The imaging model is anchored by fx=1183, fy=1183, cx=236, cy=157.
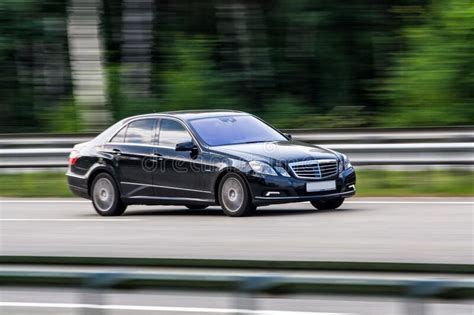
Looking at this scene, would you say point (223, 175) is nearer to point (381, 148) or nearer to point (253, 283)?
point (381, 148)

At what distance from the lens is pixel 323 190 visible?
1387 centimetres

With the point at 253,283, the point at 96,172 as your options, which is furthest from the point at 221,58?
the point at 253,283

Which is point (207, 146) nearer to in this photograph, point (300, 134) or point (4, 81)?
point (300, 134)

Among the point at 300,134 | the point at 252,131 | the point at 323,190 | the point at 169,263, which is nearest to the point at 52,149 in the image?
the point at 300,134

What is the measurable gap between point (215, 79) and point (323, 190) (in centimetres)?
1434

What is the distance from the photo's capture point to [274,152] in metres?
13.9

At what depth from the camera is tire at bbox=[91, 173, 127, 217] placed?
1507cm

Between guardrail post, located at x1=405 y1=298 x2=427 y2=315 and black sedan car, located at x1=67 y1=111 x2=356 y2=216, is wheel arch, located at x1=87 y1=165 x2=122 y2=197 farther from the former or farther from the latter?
guardrail post, located at x1=405 y1=298 x2=427 y2=315

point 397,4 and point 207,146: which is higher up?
point 397,4

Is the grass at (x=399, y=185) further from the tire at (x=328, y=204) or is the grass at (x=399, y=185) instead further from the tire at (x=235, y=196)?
the tire at (x=235, y=196)

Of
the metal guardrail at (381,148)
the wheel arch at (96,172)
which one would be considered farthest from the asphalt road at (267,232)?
the metal guardrail at (381,148)

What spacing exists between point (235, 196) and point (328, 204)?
1.36 metres

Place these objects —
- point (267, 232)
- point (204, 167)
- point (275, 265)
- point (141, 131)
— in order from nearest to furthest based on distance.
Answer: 1. point (275, 265)
2. point (267, 232)
3. point (204, 167)
4. point (141, 131)

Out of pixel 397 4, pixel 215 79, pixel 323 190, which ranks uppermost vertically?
pixel 397 4
